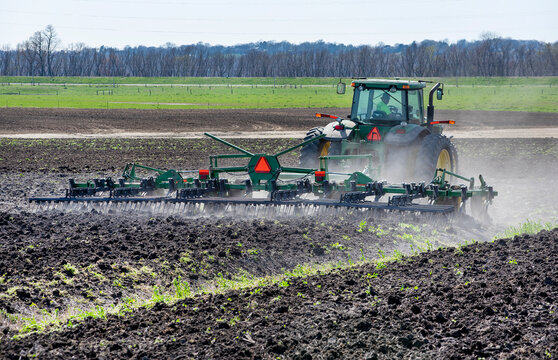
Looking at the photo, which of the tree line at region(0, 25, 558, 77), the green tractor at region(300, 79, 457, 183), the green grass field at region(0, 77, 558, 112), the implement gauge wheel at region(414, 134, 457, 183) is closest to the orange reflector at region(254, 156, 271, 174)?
the green tractor at region(300, 79, 457, 183)

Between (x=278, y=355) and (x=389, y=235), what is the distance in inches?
216

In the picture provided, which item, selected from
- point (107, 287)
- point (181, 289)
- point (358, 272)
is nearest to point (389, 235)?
point (358, 272)

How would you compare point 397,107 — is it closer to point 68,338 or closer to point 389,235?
point 389,235

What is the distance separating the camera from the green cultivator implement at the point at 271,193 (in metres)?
11.5

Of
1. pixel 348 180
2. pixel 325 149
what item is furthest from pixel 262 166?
pixel 325 149

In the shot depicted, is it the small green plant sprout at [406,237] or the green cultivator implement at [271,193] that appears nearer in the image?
the small green plant sprout at [406,237]

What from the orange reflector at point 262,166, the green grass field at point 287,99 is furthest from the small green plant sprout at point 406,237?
the green grass field at point 287,99

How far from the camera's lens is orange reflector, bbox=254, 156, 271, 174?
1241 cm

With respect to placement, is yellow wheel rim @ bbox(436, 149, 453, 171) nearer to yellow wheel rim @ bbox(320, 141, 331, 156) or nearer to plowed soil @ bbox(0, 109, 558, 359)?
plowed soil @ bbox(0, 109, 558, 359)

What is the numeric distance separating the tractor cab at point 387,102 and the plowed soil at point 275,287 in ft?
8.53

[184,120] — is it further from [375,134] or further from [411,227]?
[411,227]

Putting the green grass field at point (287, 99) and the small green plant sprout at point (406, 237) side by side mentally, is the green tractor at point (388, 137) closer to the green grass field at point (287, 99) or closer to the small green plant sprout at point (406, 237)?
the small green plant sprout at point (406, 237)

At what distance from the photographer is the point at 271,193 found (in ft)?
38.9

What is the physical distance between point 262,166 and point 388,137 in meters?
2.36
